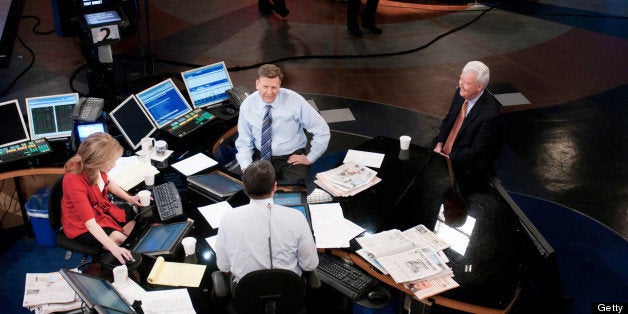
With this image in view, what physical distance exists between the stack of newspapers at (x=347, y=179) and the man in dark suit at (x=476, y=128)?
2.39ft

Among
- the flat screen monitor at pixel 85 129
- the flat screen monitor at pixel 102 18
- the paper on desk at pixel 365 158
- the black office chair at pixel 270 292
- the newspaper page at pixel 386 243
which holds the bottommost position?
the paper on desk at pixel 365 158

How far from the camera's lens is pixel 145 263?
3.71 meters

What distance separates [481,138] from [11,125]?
386 centimetres

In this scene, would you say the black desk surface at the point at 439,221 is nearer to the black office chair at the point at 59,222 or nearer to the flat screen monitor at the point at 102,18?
the black office chair at the point at 59,222

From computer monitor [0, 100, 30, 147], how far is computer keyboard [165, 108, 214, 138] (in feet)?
3.82

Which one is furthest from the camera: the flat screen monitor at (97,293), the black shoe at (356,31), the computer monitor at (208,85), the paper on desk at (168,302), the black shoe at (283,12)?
the black shoe at (283,12)

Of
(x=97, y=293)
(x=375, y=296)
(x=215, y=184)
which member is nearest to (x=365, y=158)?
(x=215, y=184)

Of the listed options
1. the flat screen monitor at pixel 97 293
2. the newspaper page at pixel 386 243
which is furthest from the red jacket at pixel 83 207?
the newspaper page at pixel 386 243

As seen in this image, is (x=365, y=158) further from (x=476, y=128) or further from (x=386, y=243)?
(x=386, y=243)

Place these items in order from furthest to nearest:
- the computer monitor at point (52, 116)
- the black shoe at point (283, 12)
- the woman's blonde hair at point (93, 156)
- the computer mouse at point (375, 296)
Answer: the black shoe at point (283, 12), the computer monitor at point (52, 116), the woman's blonde hair at point (93, 156), the computer mouse at point (375, 296)

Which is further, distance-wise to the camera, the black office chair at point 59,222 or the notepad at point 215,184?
the notepad at point 215,184

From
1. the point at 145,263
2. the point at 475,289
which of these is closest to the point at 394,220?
the point at 475,289

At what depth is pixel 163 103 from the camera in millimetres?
5227

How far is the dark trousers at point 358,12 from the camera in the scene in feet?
30.1
